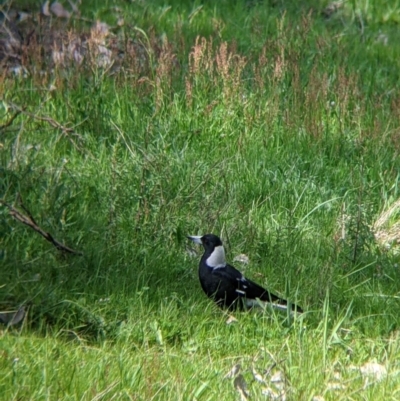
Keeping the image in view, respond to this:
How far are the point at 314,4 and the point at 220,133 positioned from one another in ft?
10.6

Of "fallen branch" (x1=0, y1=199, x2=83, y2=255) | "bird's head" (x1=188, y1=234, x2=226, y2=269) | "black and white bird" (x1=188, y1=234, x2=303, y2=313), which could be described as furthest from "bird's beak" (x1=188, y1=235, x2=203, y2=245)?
"fallen branch" (x1=0, y1=199, x2=83, y2=255)

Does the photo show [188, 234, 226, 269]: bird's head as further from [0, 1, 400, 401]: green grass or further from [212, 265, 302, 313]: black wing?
[0, 1, 400, 401]: green grass

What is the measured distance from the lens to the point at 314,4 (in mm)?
9406

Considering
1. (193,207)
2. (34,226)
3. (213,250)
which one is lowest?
(193,207)

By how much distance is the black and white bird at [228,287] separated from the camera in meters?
4.99

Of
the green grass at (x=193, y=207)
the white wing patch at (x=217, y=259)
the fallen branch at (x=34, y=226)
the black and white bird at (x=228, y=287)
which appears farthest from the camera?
the white wing patch at (x=217, y=259)

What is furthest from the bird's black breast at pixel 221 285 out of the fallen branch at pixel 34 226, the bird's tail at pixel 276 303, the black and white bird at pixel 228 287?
the fallen branch at pixel 34 226

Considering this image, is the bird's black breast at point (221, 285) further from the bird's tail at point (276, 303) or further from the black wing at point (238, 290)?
the bird's tail at point (276, 303)

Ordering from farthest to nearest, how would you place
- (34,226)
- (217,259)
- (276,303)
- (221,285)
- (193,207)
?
(193,207) → (217,259) → (221,285) → (276,303) → (34,226)

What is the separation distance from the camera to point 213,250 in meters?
5.25

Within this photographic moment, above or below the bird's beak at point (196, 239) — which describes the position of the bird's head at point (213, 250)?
above

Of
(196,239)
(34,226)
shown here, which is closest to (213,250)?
(196,239)

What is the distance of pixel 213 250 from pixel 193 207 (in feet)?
2.01

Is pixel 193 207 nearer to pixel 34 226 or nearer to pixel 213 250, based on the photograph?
pixel 213 250
